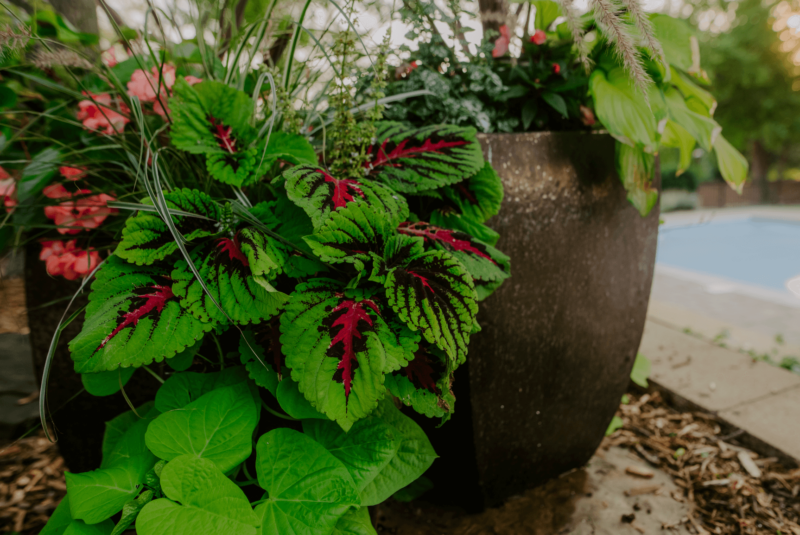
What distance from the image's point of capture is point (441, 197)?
84 cm

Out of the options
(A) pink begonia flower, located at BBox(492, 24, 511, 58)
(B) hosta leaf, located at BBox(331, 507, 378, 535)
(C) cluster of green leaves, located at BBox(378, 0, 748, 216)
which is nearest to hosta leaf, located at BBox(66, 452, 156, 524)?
(B) hosta leaf, located at BBox(331, 507, 378, 535)

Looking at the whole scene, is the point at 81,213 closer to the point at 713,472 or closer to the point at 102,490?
the point at 102,490

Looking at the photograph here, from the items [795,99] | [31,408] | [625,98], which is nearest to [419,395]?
[625,98]

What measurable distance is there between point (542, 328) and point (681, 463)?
0.72 meters

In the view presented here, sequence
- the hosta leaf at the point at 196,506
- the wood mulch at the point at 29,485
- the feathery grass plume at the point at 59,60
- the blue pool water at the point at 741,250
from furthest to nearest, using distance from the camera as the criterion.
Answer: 1. the blue pool water at the point at 741,250
2. the wood mulch at the point at 29,485
3. the feathery grass plume at the point at 59,60
4. the hosta leaf at the point at 196,506

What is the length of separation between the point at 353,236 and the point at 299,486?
1.15 feet

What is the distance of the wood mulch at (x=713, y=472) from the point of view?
110 cm

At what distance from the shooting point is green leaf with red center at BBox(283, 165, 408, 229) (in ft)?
1.99

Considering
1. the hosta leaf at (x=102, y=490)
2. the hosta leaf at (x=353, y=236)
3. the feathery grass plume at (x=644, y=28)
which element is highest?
the feathery grass plume at (x=644, y=28)

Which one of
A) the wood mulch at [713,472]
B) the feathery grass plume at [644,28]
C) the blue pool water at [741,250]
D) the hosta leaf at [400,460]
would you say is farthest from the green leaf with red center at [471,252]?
the blue pool water at [741,250]

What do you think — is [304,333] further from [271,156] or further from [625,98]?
[625,98]

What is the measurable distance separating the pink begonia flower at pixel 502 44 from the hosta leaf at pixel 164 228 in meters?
0.85

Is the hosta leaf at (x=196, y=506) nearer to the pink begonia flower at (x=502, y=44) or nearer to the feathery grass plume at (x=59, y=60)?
the feathery grass plume at (x=59, y=60)

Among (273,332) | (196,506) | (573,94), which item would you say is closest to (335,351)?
(273,332)
